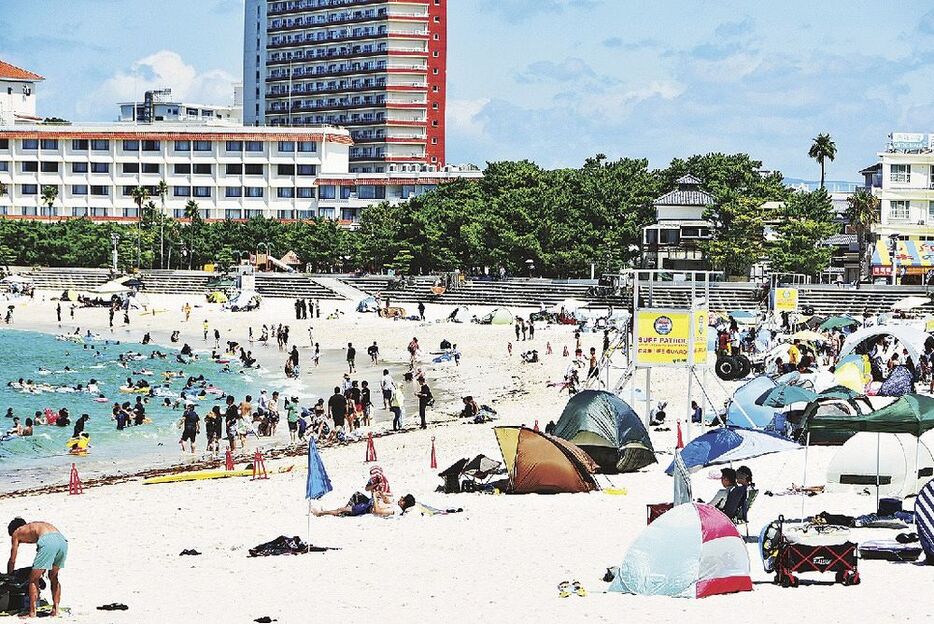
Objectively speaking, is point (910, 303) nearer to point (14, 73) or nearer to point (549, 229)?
point (549, 229)

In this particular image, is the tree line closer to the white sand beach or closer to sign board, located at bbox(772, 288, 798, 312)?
sign board, located at bbox(772, 288, 798, 312)

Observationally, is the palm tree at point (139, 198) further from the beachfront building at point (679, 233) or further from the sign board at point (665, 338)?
the sign board at point (665, 338)

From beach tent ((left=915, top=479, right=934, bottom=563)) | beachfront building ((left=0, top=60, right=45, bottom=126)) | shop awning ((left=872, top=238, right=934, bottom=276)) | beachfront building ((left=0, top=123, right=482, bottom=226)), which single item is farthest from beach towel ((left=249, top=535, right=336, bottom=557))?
beachfront building ((left=0, top=60, right=45, bottom=126))

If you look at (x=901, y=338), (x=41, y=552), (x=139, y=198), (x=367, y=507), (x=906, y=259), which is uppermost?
(x=139, y=198)

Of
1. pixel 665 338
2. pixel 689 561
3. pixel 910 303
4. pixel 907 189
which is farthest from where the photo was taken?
pixel 907 189

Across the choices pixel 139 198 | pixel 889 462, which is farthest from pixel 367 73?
pixel 889 462

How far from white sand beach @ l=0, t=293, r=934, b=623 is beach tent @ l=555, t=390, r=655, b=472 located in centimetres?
38

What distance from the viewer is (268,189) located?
365 ft

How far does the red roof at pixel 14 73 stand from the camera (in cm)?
13338

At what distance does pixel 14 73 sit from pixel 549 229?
248ft

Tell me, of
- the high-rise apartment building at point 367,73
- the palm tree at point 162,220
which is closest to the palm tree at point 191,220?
the palm tree at point 162,220

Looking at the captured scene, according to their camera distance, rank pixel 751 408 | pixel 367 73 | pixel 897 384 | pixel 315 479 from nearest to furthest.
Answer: pixel 315 479
pixel 751 408
pixel 897 384
pixel 367 73

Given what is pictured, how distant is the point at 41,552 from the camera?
1453cm

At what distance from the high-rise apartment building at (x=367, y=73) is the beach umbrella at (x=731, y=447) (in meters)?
99.7
